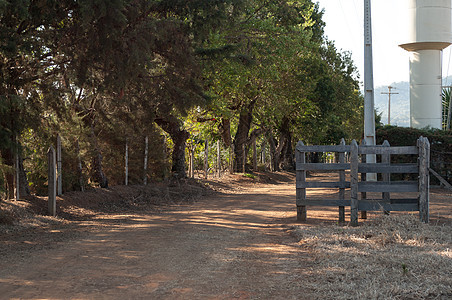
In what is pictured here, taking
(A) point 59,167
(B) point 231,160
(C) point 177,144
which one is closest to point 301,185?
(A) point 59,167

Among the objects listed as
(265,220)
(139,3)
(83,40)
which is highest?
(139,3)

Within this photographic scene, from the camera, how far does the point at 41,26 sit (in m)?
12.9

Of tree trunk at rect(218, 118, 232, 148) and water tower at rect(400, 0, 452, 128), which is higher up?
water tower at rect(400, 0, 452, 128)

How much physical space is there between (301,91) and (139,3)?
1826 centimetres

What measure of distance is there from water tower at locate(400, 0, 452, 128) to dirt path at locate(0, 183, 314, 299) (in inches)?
924

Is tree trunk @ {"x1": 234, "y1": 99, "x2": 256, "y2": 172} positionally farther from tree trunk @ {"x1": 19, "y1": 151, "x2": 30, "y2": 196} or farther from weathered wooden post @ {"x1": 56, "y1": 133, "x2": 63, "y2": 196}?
tree trunk @ {"x1": 19, "y1": 151, "x2": 30, "y2": 196}

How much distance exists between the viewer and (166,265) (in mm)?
7664

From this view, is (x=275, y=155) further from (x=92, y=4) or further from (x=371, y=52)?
(x=92, y=4)

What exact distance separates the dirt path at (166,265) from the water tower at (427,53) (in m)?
23.5

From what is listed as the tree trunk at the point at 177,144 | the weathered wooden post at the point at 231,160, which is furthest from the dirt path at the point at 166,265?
the weathered wooden post at the point at 231,160

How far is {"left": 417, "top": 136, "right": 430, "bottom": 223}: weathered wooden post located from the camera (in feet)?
35.6

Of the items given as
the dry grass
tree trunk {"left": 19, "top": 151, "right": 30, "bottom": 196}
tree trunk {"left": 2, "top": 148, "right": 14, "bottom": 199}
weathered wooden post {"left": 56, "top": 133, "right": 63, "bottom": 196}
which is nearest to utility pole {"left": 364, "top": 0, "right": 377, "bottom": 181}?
the dry grass

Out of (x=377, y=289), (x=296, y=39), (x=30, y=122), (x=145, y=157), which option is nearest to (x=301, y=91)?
(x=296, y=39)

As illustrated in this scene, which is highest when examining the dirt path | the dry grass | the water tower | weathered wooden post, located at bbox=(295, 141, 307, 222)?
the water tower
